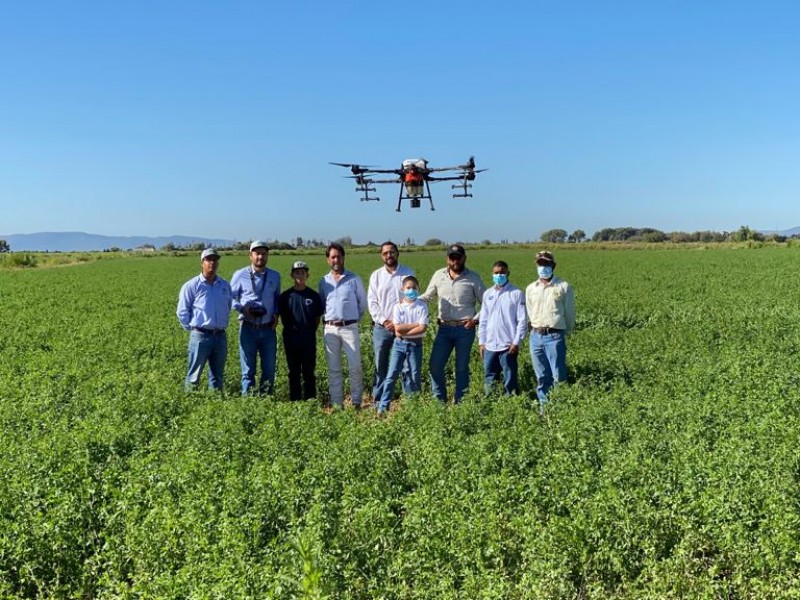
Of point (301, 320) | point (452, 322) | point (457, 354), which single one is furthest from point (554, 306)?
point (301, 320)

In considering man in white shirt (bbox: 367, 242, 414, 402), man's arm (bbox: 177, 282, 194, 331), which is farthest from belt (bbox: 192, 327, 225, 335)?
man in white shirt (bbox: 367, 242, 414, 402)

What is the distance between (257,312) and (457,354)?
3094 mm

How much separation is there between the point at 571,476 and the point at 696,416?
2610 mm

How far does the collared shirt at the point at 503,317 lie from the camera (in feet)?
29.3

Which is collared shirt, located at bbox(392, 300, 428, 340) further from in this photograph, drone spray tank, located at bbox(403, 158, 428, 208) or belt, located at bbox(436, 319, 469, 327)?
drone spray tank, located at bbox(403, 158, 428, 208)

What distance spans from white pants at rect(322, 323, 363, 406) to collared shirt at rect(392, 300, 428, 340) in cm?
80

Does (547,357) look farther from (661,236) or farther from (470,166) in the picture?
(661,236)

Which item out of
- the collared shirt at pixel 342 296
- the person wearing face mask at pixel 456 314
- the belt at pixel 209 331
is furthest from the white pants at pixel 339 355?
the belt at pixel 209 331

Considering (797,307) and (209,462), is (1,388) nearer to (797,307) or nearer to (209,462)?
(209,462)

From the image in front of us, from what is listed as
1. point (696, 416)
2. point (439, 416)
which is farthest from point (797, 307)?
point (439, 416)

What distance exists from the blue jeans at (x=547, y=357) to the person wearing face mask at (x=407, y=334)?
5.58 feet

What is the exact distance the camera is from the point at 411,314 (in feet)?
29.2

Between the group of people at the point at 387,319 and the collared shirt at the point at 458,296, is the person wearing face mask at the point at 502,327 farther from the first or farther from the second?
the collared shirt at the point at 458,296

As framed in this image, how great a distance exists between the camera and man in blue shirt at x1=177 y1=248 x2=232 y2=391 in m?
8.98
